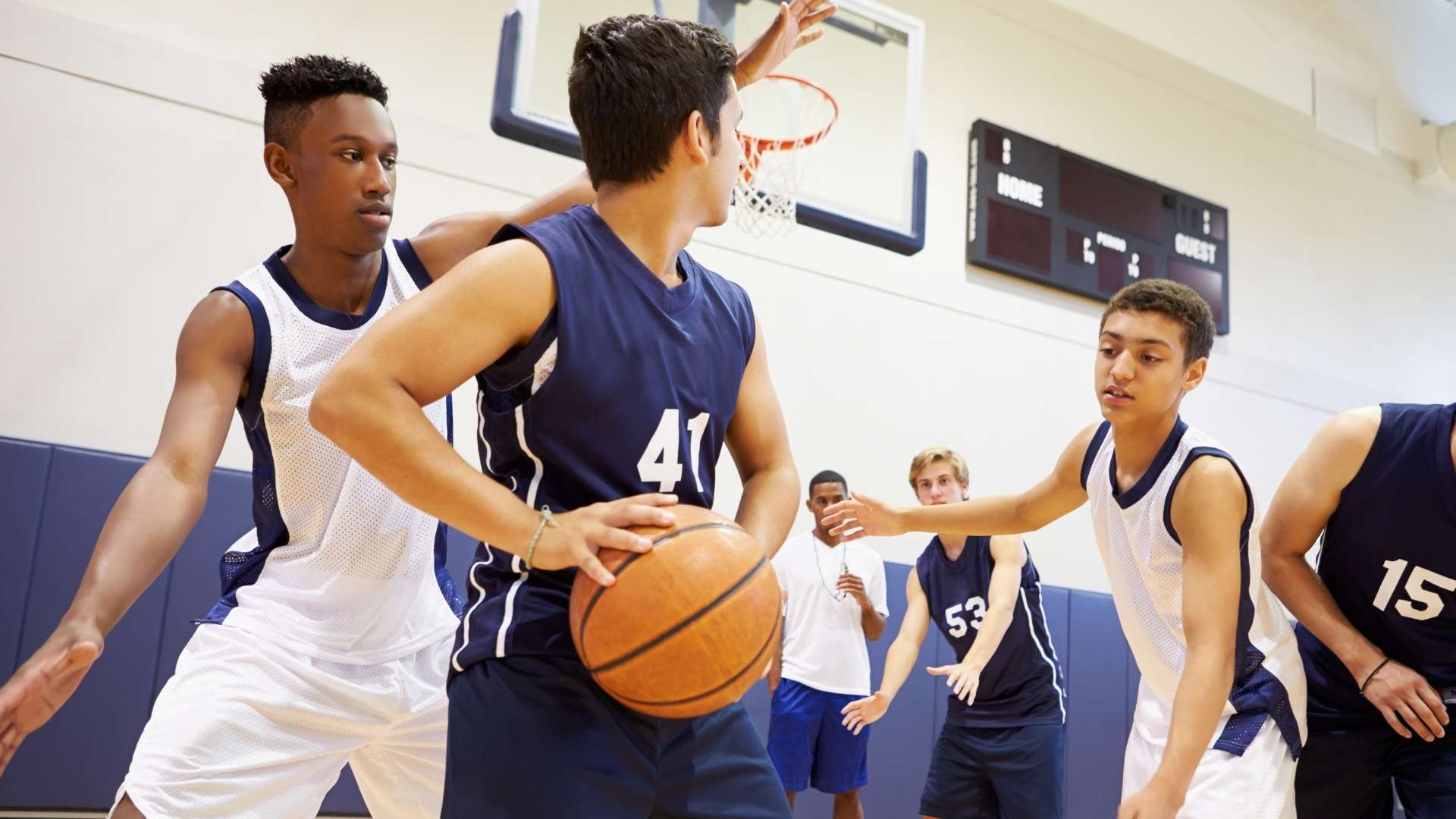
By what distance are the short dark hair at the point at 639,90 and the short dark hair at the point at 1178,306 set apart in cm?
167

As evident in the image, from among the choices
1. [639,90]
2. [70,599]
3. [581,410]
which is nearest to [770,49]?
[639,90]

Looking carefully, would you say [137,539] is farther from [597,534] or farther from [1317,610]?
[1317,610]

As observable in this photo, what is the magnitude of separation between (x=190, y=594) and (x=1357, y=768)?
5070 mm

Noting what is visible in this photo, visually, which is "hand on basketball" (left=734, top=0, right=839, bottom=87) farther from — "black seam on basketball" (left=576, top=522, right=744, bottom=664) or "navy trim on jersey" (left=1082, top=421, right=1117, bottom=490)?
"navy trim on jersey" (left=1082, top=421, right=1117, bottom=490)

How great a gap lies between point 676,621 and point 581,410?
358mm

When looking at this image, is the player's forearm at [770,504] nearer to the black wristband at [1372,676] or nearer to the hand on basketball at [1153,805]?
the hand on basketball at [1153,805]

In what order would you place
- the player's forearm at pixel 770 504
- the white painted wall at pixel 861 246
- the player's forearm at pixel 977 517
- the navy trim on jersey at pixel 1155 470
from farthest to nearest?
1. the white painted wall at pixel 861 246
2. the player's forearm at pixel 977 517
3. the navy trim on jersey at pixel 1155 470
4. the player's forearm at pixel 770 504

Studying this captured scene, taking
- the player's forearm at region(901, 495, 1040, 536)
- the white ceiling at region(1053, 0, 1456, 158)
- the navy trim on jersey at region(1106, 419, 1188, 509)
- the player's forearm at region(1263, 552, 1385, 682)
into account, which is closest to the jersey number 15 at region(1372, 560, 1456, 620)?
the player's forearm at region(1263, 552, 1385, 682)

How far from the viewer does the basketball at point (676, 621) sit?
1525 mm

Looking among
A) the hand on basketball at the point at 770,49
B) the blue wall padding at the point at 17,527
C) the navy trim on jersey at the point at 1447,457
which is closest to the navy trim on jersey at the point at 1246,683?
the navy trim on jersey at the point at 1447,457

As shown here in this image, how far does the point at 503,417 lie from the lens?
1720 mm

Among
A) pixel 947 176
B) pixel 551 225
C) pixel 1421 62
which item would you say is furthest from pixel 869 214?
pixel 1421 62

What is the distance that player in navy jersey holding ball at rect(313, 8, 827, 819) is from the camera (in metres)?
1.56

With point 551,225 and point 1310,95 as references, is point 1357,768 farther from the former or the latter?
point 1310,95
